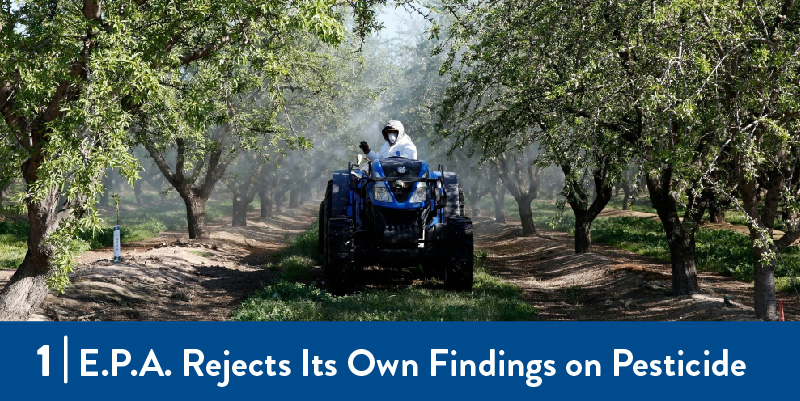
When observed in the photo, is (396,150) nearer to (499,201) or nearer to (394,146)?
(394,146)

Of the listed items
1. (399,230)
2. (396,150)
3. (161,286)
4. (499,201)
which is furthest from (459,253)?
(499,201)

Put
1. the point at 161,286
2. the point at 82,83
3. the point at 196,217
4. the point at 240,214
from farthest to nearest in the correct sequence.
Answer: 1. the point at 240,214
2. the point at 196,217
3. the point at 161,286
4. the point at 82,83

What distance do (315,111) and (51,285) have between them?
2255 cm

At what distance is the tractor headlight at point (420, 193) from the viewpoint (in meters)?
12.6

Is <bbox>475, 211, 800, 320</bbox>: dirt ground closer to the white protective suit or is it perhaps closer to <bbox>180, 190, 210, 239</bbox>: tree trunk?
the white protective suit

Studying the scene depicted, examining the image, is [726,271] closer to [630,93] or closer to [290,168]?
[630,93]

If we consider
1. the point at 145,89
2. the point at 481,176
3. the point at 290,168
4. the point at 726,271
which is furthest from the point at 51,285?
the point at 290,168

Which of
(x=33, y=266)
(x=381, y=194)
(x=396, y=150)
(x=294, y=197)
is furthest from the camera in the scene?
(x=294, y=197)

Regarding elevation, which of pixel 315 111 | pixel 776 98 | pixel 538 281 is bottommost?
pixel 538 281

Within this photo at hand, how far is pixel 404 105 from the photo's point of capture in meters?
48.3

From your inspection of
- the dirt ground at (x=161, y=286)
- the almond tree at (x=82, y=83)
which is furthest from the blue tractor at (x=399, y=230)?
the almond tree at (x=82, y=83)

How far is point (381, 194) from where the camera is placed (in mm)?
12500

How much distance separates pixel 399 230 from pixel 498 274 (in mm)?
5926

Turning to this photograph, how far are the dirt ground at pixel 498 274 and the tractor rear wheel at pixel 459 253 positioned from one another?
1.40 metres
